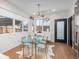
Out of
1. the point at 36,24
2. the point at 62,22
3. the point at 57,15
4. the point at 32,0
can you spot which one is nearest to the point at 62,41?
the point at 62,22

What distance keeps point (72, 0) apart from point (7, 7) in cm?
346

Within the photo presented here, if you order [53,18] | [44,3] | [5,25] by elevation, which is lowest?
[5,25]

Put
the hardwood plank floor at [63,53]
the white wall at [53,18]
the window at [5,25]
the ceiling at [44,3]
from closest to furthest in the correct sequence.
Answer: the hardwood plank floor at [63,53] < the window at [5,25] < the ceiling at [44,3] < the white wall at [53,18]

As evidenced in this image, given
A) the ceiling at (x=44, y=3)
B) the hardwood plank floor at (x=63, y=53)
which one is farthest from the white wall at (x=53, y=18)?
the hardwood plank floor at (x=63, y=53)

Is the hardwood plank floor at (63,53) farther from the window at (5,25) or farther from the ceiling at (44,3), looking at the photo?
the window at (5,25)

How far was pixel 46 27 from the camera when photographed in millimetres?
9805

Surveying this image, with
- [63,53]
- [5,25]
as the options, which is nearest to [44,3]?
[5,25]

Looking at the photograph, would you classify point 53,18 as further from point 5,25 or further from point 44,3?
point 5,25

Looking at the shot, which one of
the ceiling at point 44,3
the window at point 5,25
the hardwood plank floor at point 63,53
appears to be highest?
the ceiling at point 44,3

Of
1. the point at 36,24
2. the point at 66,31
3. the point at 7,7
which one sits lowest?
the point at 66,31

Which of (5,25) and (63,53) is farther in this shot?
(5,25)

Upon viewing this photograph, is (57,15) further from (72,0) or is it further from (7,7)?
(7,7)

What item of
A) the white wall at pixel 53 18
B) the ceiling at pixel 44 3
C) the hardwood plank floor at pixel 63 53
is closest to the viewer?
the hardwood plank floor at pixel 63 53

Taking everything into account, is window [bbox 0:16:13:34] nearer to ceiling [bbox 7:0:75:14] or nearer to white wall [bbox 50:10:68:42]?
ceiling [bbox 7:0:75:14]
